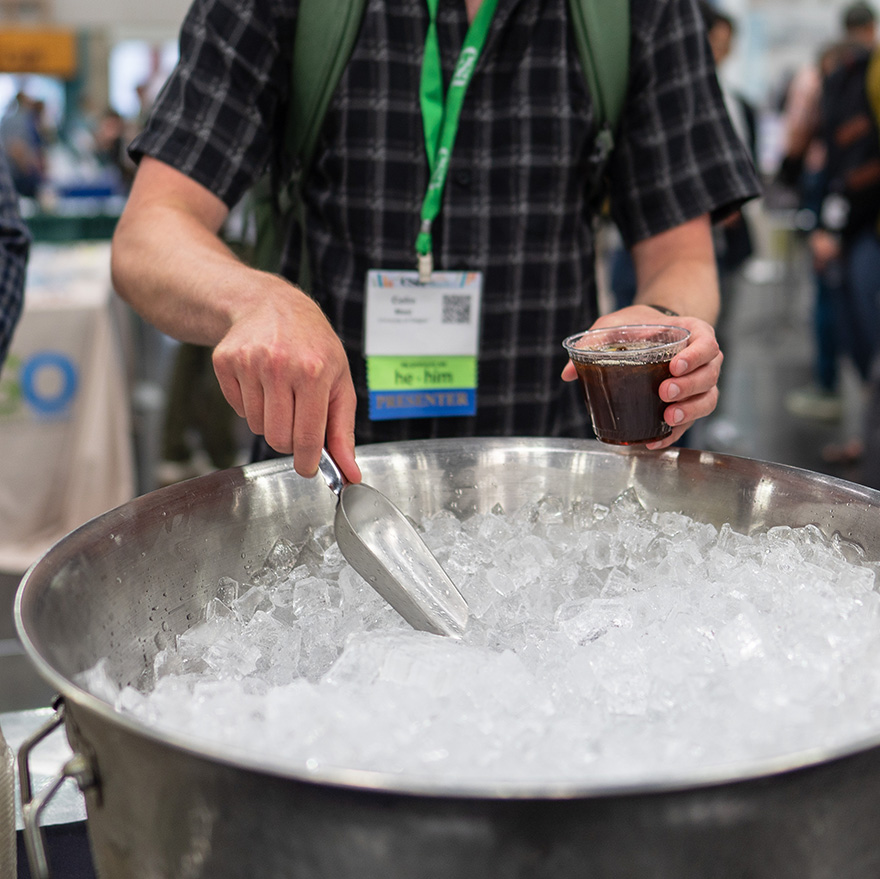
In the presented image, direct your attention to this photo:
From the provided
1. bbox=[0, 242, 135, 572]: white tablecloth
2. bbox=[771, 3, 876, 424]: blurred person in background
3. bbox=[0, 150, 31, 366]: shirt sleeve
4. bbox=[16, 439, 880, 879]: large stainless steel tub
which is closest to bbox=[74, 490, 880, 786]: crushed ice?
bbox=[16, 439, 880, 879]: large stainless steel tub

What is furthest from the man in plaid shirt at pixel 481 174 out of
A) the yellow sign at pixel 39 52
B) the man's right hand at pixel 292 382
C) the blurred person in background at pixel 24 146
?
the yellow sign at pixel 39 52

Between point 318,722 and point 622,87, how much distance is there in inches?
44.0

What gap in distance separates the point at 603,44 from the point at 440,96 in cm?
25

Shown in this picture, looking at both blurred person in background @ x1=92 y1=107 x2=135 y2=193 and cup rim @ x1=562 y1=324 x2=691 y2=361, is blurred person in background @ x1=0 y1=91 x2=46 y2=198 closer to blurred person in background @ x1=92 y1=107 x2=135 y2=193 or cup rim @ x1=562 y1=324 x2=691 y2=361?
blurred person in background @ x1=92 y1=107 x2=135 y2=193

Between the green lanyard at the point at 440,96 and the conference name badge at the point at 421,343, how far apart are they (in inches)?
4.4

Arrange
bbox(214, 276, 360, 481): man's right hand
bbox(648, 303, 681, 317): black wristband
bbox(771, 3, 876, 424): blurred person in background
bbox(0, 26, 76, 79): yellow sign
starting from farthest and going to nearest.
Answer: bbox(0, 26, 76, 79): yellow sign → bbox(771, 3, 876, 424): blurred person in background → bbox(648, 303, 681, 317): black wristband → bbox(214, 276, 360, 481): man's right hand

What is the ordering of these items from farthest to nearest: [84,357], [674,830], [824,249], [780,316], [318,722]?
[780,316]
[824,249]
[84,357]
[318,722]
[674,830]

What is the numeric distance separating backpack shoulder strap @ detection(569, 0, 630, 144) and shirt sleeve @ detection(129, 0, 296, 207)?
1.40ft

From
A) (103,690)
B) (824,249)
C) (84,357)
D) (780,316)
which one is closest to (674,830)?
(103,690)

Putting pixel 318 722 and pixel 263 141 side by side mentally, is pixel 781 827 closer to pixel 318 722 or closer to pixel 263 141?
pixel 318 722

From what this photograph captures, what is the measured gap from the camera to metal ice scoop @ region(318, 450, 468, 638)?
35.8 inches

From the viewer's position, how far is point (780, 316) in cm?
727

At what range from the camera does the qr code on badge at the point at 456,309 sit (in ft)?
4.83

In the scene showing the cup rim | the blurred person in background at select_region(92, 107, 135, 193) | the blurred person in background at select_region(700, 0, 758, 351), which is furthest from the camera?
the blurred person in background at select_region(92, 107, 135, 193)
